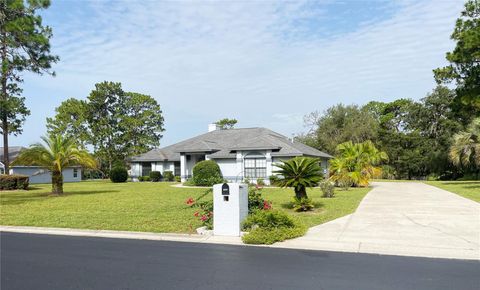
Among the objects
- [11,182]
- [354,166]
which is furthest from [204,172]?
[11,182]

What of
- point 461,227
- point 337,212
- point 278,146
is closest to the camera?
point 461,227

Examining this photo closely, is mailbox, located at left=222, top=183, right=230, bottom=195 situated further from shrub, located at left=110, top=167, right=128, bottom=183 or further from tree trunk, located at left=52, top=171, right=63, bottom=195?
shrub, located at left=110, top=167, right=128, bottom=183

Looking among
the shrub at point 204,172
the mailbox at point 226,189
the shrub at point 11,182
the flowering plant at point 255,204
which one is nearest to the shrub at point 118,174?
the shrub at point 11,182

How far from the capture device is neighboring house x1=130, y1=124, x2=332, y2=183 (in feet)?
105

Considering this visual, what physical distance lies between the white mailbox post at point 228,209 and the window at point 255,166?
22908 mm

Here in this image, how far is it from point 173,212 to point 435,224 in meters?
7.96

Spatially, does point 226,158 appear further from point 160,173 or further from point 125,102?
point 125,102

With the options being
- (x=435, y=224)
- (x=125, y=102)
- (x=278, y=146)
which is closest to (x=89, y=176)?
(x=125, y=102)

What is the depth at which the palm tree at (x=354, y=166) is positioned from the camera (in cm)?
2650

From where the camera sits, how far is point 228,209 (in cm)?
938

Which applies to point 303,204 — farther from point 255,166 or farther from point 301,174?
point 255,166

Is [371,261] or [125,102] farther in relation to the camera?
[125,102]

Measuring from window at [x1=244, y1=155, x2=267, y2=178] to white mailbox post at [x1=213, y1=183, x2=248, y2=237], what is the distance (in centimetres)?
2291

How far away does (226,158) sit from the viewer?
3372cm
